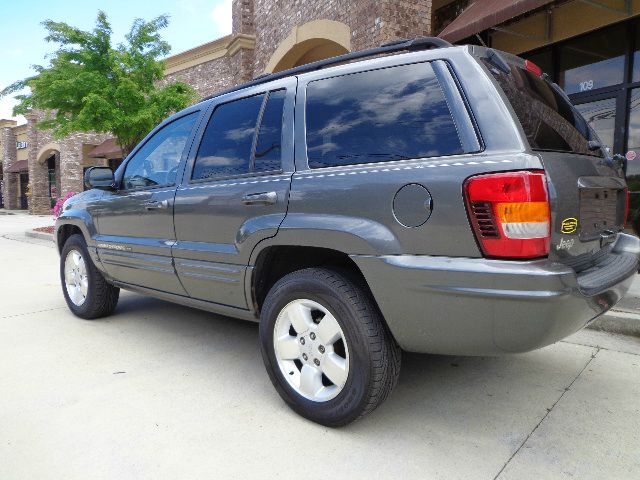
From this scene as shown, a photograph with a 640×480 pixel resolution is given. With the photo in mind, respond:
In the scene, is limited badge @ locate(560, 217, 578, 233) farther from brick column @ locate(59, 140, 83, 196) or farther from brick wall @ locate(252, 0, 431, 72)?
brick column @ locate(59, 140, 83, 196)

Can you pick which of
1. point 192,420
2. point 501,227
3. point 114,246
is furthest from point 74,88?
point 501,227

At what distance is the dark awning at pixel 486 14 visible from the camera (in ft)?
20.4

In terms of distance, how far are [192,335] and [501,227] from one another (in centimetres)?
297

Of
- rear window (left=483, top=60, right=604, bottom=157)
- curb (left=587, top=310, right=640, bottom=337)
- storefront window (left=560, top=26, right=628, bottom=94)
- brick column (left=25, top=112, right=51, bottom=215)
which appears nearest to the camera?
rear window (left=483, top=60, right=604, bottom=157)

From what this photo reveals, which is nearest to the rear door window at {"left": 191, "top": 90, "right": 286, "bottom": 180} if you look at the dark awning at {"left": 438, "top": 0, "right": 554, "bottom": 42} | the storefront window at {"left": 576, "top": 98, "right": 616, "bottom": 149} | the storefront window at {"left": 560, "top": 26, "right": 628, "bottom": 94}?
the dark awning at {"left": 438, "top": 0, "right": 554, "bottom": 42}

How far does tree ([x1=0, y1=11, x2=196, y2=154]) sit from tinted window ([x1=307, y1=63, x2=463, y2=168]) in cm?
986

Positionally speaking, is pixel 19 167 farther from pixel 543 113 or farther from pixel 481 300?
pixel 481 300

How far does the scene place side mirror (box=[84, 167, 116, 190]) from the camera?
387 centimetres

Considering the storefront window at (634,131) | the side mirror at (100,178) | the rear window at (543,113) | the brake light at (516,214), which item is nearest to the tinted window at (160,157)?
the side mirror at (100,178)

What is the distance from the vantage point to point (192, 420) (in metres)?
2.55

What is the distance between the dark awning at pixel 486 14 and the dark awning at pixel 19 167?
97.8ft

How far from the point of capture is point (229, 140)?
3.08 metres

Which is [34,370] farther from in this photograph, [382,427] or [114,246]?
[382,427]

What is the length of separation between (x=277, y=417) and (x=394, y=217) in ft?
4.34
